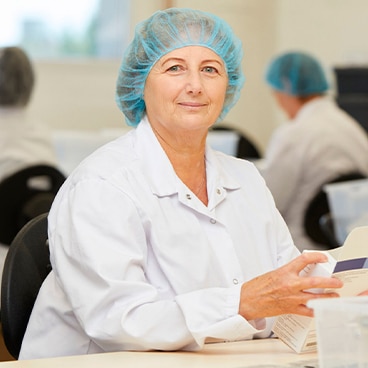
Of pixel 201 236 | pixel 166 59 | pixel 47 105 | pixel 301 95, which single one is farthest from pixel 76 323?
pixel 47 105

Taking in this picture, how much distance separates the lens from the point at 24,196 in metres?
2.97

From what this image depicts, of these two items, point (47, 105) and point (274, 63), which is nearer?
point (274, 63)

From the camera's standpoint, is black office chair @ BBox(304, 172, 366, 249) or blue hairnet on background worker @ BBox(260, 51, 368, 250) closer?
black office chair @ BBox(304, 172, 366, 249)

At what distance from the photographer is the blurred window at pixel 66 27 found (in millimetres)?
4840

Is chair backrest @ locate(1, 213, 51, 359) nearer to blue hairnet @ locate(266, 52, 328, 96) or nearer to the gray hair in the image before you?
the gray hair

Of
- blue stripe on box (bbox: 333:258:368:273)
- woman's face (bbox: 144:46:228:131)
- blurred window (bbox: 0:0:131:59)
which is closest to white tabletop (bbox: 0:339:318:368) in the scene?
blue stripe on box (bbox: 333:258:368:273)

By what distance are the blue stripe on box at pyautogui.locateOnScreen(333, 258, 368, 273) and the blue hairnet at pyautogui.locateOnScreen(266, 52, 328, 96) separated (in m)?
2.73

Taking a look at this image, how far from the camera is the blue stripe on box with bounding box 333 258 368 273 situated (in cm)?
138

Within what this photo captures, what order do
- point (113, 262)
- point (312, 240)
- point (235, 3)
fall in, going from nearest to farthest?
point (113, 262)
point (312, 240)
point (235, 3)

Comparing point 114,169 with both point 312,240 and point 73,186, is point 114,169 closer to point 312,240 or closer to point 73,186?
point 73,186

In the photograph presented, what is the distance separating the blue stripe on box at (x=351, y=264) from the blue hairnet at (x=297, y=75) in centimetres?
273

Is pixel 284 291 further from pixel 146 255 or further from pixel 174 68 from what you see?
pixel 174 68

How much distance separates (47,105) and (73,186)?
3.41 metres

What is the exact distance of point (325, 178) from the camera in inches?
145
